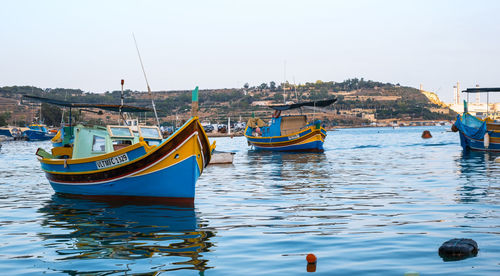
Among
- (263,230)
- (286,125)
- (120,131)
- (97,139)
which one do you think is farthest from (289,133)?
(263,230)

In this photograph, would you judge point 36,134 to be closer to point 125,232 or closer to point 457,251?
Result: point 125,232

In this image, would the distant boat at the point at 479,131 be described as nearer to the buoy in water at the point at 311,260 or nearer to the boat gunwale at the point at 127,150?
the boat gunwale at the point at 127,150

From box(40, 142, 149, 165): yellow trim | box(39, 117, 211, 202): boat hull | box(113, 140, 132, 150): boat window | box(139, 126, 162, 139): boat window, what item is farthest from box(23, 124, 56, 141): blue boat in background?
box(39, 117, 211, 202): boat hull

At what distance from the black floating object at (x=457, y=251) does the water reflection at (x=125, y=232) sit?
171 inches

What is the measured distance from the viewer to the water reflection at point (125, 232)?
10883 millimetres

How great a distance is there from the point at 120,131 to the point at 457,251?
13.4 metres

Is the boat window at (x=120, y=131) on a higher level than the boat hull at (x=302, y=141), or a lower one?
higher

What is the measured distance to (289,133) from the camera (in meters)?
51.7

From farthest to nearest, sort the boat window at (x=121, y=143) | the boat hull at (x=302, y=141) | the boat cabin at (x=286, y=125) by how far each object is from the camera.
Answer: the boat cabin at (x=286, y=125), the boat hull at (x=302, y=141), the boat window at (x=121, y=143)

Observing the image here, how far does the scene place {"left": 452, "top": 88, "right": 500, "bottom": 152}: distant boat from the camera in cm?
4091

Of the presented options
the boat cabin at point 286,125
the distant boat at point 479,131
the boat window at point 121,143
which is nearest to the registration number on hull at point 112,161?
the boat window at point 121,143

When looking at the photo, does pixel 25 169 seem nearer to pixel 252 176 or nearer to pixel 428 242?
pixel 252 176

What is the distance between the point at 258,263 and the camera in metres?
9.92

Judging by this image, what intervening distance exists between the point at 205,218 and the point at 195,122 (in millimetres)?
3042
